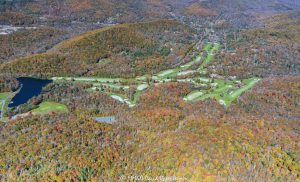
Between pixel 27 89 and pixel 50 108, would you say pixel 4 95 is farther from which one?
pixel 50 108

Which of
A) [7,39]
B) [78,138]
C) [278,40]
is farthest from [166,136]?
[278,40]

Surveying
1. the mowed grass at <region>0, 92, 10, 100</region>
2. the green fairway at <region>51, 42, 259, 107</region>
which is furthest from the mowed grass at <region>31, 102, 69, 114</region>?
the mowed grass at <region>0, 92, 10, 100</region>

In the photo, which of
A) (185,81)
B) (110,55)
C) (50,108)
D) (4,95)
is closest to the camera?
(50,108)

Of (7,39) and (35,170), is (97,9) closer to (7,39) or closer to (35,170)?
(7,39)

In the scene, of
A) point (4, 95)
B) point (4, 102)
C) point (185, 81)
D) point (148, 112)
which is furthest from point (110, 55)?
point (148, 112)

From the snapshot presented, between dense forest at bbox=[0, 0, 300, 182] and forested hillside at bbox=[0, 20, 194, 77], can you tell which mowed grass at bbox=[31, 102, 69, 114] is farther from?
forested hillside at bbox=[0, 20, 194, 77]

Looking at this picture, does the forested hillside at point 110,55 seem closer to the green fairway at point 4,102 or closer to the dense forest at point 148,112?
the dense forest at point 148,112
